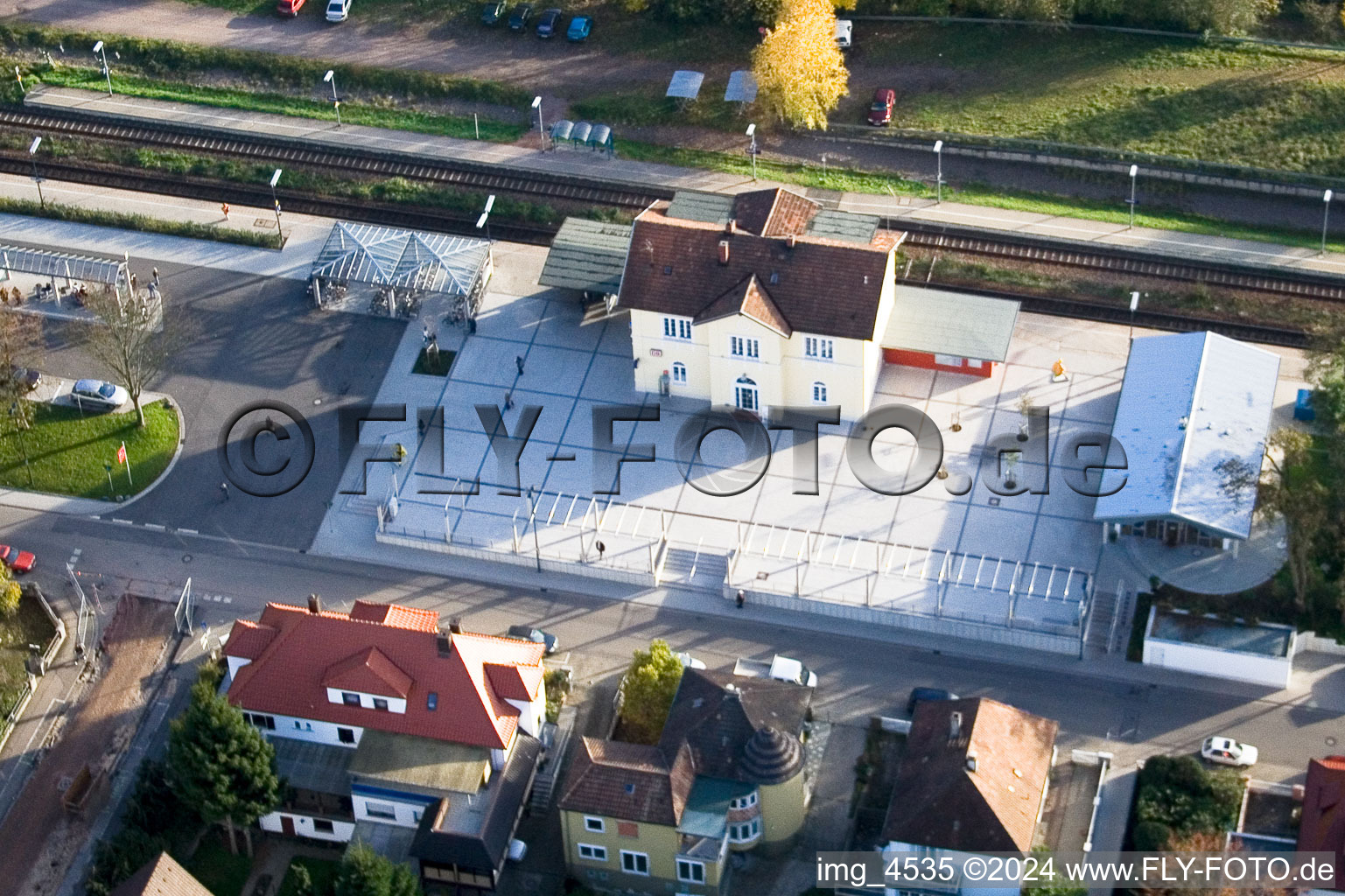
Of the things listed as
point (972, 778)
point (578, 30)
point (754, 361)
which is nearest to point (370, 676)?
point (972, 778)

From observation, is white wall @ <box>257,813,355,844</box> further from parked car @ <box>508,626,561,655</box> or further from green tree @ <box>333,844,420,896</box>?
parked car @ <box>508,626,561,655</box>

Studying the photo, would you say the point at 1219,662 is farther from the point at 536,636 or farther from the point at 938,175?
the point at 938,175

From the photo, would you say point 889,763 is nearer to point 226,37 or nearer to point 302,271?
point 302,271

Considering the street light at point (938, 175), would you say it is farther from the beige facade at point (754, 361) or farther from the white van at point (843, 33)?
the beige facade at point (754, 361)

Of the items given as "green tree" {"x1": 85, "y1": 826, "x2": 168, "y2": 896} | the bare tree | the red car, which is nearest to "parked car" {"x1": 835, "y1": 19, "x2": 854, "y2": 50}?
the bare tree

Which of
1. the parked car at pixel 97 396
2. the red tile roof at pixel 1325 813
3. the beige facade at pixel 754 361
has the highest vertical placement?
the beige facade at pixel 754 361

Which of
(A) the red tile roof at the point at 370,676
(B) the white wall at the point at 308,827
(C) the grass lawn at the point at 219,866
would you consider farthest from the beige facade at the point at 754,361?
(C) the grass lawn at the point at 219,866

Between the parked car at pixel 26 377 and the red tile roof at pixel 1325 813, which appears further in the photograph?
the parked car at pixel 26 377

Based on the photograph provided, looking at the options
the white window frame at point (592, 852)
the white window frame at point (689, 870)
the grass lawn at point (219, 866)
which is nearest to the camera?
the white window frame at point (689, 870)
